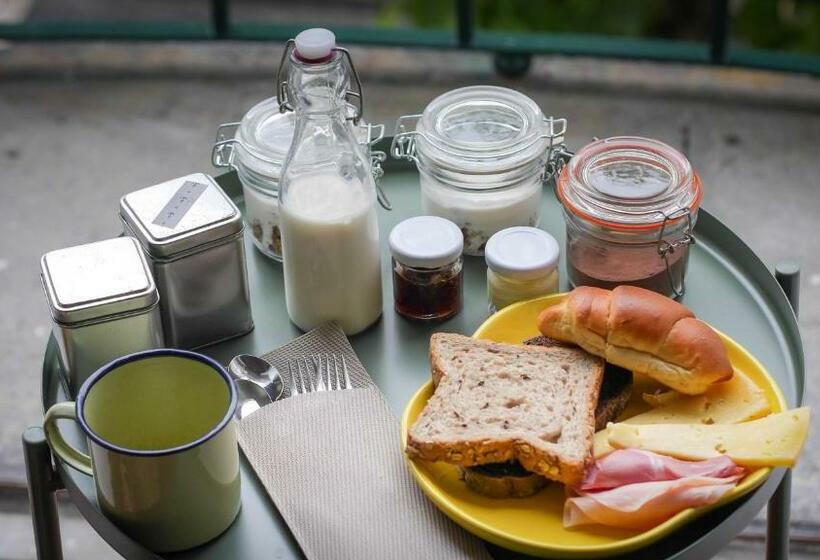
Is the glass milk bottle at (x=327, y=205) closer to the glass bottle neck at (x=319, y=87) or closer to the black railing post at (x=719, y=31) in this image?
the glass bottle neck at (x=319, y=87)

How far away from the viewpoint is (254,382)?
1347 millimetres

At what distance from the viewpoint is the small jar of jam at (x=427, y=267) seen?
137cm

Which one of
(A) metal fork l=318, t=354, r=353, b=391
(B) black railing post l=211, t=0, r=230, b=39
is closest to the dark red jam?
(A) metal fork l=318, t=354, r=353, b=391

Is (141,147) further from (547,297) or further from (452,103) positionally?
(547,297)

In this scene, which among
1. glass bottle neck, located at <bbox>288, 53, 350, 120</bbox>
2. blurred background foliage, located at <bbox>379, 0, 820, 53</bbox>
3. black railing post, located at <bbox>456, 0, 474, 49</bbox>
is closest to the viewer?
→ glass bottle neck, located at <bbox>288, 53, 350, 120</bbox>

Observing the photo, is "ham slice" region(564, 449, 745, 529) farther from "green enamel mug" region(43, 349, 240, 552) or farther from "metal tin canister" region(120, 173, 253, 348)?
"metal tin canister" region(120, 173, 253, 348)

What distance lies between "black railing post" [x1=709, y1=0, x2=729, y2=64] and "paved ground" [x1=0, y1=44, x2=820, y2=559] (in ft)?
0.58

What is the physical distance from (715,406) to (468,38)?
153 cm

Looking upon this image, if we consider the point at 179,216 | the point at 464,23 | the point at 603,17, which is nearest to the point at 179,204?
the point at 179,216

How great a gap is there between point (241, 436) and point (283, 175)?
27 centimetres

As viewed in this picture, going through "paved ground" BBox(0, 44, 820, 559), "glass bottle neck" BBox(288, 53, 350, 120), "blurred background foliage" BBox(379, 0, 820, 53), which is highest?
"glass bottle neck" BBox(288, 53, 350, 120)

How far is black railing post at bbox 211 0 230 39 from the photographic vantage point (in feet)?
8.68

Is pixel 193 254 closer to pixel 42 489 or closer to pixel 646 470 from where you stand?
pixel 42 489

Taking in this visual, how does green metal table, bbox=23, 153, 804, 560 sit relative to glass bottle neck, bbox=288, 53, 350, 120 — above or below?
below
